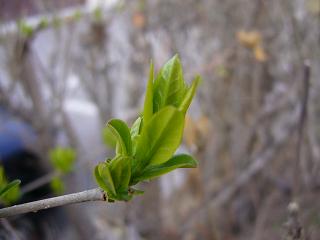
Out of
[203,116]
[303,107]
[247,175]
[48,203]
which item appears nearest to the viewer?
[48,203]

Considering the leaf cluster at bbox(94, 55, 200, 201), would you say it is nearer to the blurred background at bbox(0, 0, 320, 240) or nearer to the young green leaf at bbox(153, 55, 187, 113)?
the young green leaf at bbox(153, 55, 187, 113)

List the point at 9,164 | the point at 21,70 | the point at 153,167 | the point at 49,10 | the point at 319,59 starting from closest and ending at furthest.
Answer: the point at 153,167
the point at 319,59
the point at 21,70
the point at 49,10
the point at 9,164

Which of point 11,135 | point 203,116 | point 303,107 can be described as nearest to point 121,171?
point 303,107

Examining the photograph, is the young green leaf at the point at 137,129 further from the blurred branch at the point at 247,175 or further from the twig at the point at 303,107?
the blurred branch at the point at 247,175

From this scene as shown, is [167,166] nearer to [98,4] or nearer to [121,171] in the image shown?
[121,171]

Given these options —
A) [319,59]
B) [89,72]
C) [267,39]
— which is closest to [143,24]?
[89,72]

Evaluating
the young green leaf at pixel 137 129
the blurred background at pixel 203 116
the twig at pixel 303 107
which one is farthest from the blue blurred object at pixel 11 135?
the young green leaf at pixel 137 129

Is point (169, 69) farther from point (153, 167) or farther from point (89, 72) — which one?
point (89, 72)
